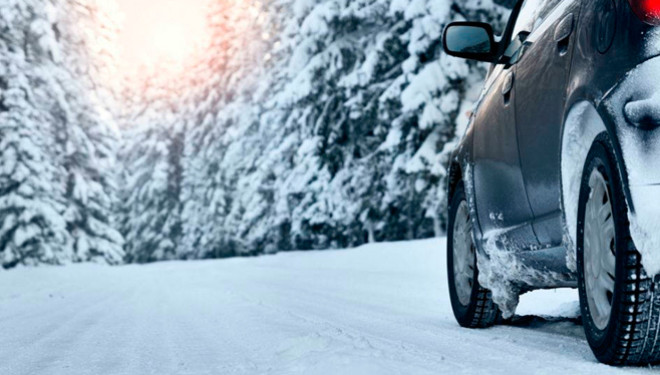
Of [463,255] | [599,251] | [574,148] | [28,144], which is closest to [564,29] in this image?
[574,148]

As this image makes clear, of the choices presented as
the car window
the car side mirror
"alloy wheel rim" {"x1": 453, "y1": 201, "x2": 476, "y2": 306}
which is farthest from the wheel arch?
"alloy wheel rim" {"x1": 453, "y1": 201, "x2": 476, "y2": 306}

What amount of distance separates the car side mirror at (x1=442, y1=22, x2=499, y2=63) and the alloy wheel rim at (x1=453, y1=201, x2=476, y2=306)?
120 cm

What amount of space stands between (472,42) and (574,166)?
1.52 m

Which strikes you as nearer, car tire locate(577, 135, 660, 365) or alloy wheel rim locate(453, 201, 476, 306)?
car tire locate(577, 135, 660, 365)

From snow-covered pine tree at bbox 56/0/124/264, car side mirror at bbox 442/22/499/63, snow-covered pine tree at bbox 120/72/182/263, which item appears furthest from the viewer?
snow-covered pine tree at bbox 120/72/182/263

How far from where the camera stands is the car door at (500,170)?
4207mm

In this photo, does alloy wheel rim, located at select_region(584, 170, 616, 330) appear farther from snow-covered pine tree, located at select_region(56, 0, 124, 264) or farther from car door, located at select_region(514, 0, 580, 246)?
snow-covered pine tree, located at select_region(56, 0, 124, 264)

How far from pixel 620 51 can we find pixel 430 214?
1599 centimetres

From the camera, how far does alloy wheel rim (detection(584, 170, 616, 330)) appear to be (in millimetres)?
Answer: 3057

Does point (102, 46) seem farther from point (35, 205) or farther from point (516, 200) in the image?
point (516, 200)

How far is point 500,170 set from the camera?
14.9 feet

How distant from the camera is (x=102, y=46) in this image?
30.2 meters

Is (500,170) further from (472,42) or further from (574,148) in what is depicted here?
(574,148)

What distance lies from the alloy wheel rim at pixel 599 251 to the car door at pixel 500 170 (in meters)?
0.80
